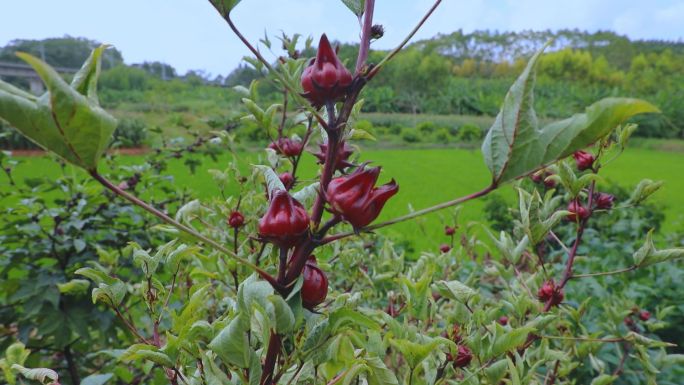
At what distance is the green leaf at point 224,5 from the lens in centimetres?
33

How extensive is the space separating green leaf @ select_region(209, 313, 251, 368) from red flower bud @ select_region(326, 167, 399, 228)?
11cm

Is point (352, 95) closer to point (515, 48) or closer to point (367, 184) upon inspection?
point (367, 184)

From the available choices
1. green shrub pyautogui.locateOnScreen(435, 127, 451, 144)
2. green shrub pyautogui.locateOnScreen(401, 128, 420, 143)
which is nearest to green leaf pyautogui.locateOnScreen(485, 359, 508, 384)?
green shrub pyautogui.locateOnScreen(401, 128, 420, 143)

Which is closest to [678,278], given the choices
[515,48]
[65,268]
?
[65,268]

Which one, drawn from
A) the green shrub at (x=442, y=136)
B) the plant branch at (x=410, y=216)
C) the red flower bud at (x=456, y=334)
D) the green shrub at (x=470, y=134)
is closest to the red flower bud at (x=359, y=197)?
the plant branch at (x=410, y=216)

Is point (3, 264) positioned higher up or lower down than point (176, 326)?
lower down

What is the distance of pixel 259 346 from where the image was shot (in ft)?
1.70

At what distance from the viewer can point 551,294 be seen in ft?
2.33

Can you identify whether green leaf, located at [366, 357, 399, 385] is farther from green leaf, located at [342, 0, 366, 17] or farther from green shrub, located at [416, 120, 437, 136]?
green shrub, located at [416, 120, 437, 136]

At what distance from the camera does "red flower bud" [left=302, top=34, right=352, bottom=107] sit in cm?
36

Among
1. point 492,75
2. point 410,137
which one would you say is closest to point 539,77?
point 492,75

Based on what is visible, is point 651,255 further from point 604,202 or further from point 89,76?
point 89,76

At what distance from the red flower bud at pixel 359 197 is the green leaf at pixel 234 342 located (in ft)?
0.36

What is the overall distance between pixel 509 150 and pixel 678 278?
1.91 meters
